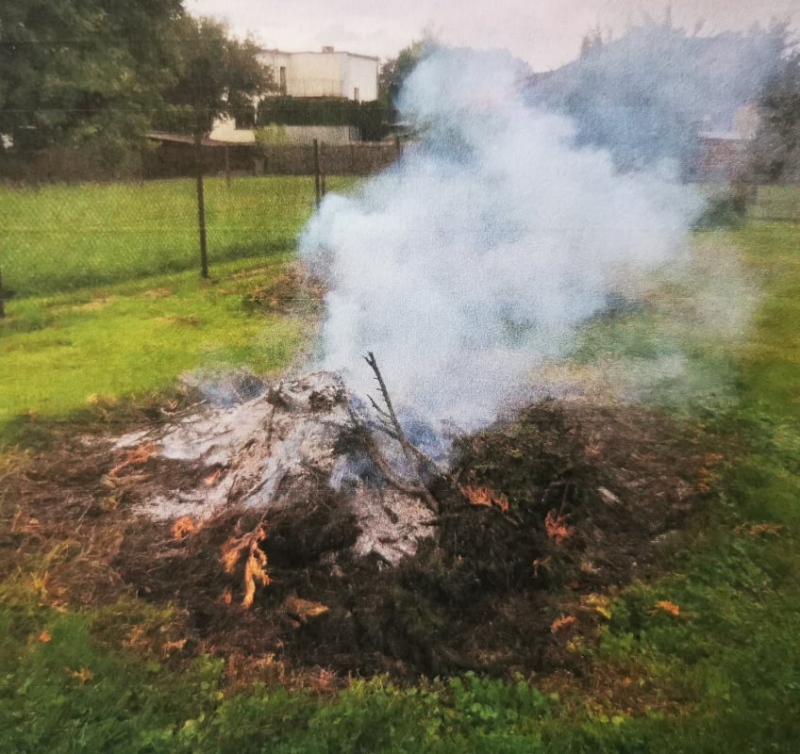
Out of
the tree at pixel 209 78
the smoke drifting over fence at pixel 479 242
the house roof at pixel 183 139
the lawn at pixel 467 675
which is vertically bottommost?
the lawn at pixel 467 675

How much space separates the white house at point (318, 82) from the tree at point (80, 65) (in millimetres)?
414

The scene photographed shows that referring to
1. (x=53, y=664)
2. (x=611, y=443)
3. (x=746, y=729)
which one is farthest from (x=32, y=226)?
(x=746, y=729)

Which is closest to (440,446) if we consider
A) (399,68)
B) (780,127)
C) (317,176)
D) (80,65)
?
(317,176)

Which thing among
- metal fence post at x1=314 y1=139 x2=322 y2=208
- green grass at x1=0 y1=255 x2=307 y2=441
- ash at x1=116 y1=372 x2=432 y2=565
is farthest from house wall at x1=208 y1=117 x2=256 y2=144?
ash at x1=116 y1=372 x2=432 y2=565

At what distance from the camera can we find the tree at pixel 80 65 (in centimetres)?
290

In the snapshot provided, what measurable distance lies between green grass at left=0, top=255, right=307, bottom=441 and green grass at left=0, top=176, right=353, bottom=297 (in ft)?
0.31

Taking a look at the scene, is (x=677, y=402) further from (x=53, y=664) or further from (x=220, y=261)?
(x=53, y=664)

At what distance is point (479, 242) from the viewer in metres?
3.23

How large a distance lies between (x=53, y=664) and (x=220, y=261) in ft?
6.65

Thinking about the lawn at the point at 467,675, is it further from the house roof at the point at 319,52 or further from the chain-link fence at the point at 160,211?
the house roof at the point at 319,52

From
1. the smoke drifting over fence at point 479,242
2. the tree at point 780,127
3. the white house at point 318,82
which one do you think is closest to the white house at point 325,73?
the white house at point 318,82

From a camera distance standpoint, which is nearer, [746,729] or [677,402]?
[746,729]

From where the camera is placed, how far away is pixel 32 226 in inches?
126

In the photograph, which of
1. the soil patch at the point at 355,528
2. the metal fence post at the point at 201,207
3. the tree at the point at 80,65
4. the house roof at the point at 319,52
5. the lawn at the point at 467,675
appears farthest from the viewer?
the metal fence post at the point at 201,207
